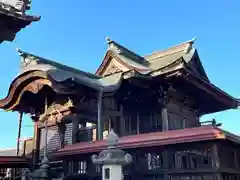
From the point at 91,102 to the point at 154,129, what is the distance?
2.90 metres

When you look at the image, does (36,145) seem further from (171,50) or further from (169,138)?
(171,50)

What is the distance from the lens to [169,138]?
26.7 ft

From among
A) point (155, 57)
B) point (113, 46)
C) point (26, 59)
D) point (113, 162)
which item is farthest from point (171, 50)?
point (113, 162)

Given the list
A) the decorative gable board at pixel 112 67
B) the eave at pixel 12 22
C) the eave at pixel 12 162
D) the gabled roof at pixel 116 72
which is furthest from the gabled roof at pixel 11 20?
the decorative gable board at pixel 112 67

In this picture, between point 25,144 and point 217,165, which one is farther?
point 25,144

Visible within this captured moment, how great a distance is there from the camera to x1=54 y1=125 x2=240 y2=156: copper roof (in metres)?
7.50

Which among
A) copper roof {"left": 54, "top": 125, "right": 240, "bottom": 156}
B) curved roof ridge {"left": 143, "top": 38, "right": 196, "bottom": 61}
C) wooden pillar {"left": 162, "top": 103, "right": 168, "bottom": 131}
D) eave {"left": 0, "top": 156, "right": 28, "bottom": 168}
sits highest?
curved roof ridge {"left": 143, "top": 38, "right": 196, "bottom": 61}

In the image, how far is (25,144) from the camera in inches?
547

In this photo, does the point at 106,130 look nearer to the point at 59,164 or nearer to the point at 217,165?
the point at 59,164

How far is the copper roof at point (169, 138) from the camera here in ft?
24.6

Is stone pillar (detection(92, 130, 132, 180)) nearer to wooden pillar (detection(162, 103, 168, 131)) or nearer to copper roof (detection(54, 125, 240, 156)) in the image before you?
copper roof (detection(54, 125, 240, 156))

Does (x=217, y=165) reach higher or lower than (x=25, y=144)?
lower

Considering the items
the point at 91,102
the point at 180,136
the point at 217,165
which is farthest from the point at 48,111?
the point at 217,165

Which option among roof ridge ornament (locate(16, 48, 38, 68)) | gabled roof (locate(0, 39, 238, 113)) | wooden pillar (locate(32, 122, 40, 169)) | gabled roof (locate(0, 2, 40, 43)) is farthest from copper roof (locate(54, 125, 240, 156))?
roof ridge ornament (locate(16, 48, 38, 68))
